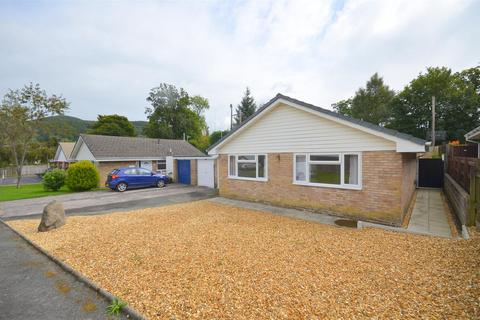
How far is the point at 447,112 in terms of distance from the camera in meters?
29.2

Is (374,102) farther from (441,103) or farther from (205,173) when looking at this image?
(205,173)

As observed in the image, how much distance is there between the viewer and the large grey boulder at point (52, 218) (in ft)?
22.5

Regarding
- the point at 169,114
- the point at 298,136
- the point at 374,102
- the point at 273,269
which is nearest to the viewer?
the point at 273,269

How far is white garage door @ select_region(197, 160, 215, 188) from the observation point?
16391 millimetres

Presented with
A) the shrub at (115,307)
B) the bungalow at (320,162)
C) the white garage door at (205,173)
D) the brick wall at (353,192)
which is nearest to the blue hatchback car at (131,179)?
the white garage door at (205,173)

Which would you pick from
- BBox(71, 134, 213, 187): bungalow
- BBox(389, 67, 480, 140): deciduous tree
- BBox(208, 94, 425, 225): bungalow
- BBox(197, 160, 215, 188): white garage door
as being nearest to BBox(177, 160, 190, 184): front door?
BBox(71, 134, 213, 187): bungalow

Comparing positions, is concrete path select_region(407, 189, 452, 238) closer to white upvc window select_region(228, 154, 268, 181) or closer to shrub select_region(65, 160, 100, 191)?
white upvc window select_region(228, 154, 268, 181)

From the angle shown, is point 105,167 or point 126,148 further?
point 126,148

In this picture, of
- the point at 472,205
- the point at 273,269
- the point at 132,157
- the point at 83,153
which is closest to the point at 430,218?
the point at 472,205

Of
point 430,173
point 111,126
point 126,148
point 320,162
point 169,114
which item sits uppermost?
point 169,114

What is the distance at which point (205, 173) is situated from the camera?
16.9 m

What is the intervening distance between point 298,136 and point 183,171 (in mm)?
12818

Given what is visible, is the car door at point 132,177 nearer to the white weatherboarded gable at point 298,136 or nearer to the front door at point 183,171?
the front door at point 183,171

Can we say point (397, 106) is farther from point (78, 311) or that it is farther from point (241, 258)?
point (78, 311)
